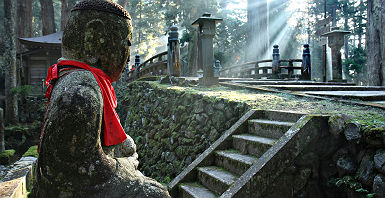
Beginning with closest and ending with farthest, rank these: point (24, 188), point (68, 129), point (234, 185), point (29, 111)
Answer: point (68, 129), point (234, 185), point (24, 188), point (29, 111)

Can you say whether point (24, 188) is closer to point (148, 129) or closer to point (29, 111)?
point (148, 129)

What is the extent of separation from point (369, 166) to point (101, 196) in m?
2.48

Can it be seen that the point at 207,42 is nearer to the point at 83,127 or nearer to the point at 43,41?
the point at 83,127

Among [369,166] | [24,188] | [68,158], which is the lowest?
[24,188]

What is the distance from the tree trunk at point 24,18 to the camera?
21047 mm

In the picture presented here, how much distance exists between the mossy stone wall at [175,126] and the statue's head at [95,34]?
2806 millimetres

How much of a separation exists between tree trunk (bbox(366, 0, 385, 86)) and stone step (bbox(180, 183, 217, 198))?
9990 mm

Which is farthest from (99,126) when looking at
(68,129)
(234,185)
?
(234,185)

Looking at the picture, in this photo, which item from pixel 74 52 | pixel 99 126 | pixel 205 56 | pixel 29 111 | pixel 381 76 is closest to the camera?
pixel 99 126

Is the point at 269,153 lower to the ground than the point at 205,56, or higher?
lower

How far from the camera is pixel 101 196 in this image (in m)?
2.04

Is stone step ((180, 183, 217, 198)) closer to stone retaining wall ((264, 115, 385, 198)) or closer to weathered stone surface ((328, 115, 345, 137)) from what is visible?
stone retaining wall ((264, 115, 385, 198))

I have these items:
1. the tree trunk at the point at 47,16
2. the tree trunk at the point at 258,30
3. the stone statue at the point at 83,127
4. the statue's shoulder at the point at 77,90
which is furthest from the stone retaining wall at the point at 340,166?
the tree trunk at the point at 47,16

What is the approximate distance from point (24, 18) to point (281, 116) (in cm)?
2295
